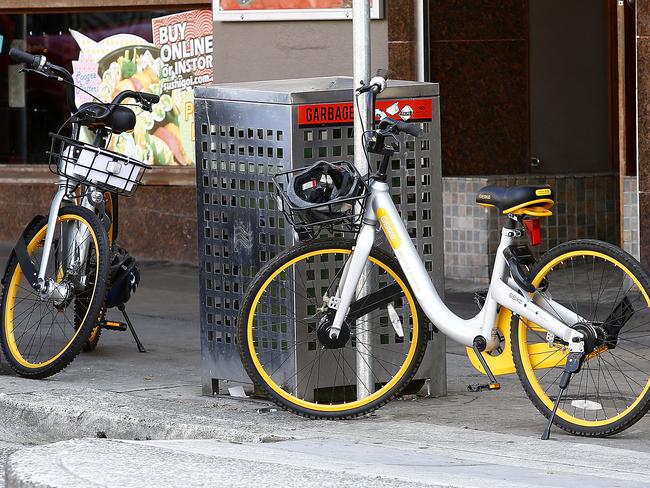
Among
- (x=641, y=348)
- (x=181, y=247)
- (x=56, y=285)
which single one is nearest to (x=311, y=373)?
(x=56, y=285)

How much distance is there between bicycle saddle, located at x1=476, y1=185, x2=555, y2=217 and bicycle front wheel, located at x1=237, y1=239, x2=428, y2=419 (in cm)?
59

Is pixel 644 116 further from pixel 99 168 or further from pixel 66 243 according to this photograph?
pixel 66 243

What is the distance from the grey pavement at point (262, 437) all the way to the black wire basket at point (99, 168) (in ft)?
3.20

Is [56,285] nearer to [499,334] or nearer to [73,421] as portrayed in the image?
[73,421]

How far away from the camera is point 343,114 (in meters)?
6.31

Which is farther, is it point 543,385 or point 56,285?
point 56,285

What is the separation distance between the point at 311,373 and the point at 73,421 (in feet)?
3.47

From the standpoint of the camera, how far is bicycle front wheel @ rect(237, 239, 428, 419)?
604 centimetres

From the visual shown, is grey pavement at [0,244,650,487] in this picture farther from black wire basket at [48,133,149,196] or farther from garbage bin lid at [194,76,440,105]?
garbage bin lid at [194,76,440,105]

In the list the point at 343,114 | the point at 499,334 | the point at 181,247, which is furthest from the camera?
the point at 181,247

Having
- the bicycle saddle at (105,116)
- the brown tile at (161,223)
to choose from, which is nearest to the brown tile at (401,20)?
the brown tile at (161,223)

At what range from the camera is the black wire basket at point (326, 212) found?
19.3 ft

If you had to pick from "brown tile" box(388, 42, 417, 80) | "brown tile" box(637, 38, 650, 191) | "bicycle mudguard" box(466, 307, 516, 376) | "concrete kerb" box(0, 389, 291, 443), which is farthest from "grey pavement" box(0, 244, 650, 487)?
"brown tile" box(388, 42, 417, 80)

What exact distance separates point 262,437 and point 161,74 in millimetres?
6618
